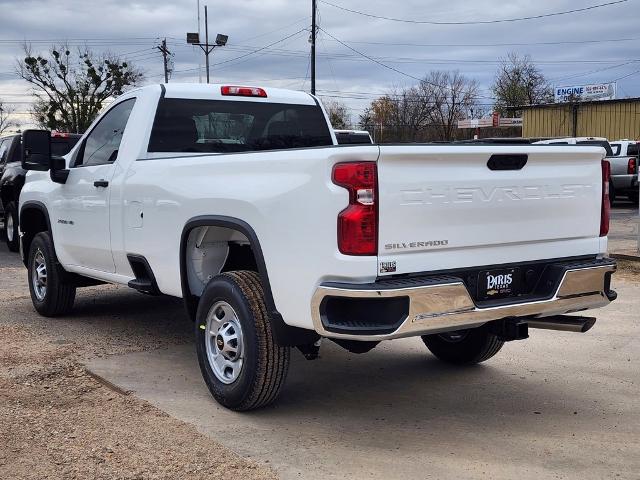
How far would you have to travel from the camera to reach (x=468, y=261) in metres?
4.17

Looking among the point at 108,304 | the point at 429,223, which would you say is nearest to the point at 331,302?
the point at 429,223

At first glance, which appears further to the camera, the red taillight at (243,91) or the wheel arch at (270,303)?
the red taillight at (243,91)

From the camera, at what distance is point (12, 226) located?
536 inches

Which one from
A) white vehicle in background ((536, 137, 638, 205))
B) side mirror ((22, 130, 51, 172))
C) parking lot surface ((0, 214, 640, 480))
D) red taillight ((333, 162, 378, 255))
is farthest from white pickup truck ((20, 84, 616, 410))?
white vehicle in background ((536, 137, 638, 205))

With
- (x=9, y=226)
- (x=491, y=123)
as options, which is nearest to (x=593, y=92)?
(x=491, y=123)

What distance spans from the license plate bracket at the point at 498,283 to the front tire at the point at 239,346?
1175mm

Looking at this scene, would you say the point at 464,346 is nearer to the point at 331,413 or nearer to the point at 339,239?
the point at 331,413

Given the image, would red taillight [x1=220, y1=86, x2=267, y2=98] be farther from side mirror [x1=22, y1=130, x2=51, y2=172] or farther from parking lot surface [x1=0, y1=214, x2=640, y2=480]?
parking lot surface [x1=0, y1=214, x2=640, y2=480]

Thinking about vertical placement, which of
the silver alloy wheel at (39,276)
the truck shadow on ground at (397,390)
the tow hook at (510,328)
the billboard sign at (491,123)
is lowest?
the truck shadow on ground at (397,390)

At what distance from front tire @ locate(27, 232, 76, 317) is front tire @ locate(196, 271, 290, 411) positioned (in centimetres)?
285

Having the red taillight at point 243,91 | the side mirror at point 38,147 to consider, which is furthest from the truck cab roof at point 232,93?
the side mirror at point 38,147

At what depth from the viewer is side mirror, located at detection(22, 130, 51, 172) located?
6.65 metres

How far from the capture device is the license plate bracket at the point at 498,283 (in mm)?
4242

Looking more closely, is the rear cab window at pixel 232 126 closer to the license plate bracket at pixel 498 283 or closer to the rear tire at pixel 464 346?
the rear tire at pixel 464 346
